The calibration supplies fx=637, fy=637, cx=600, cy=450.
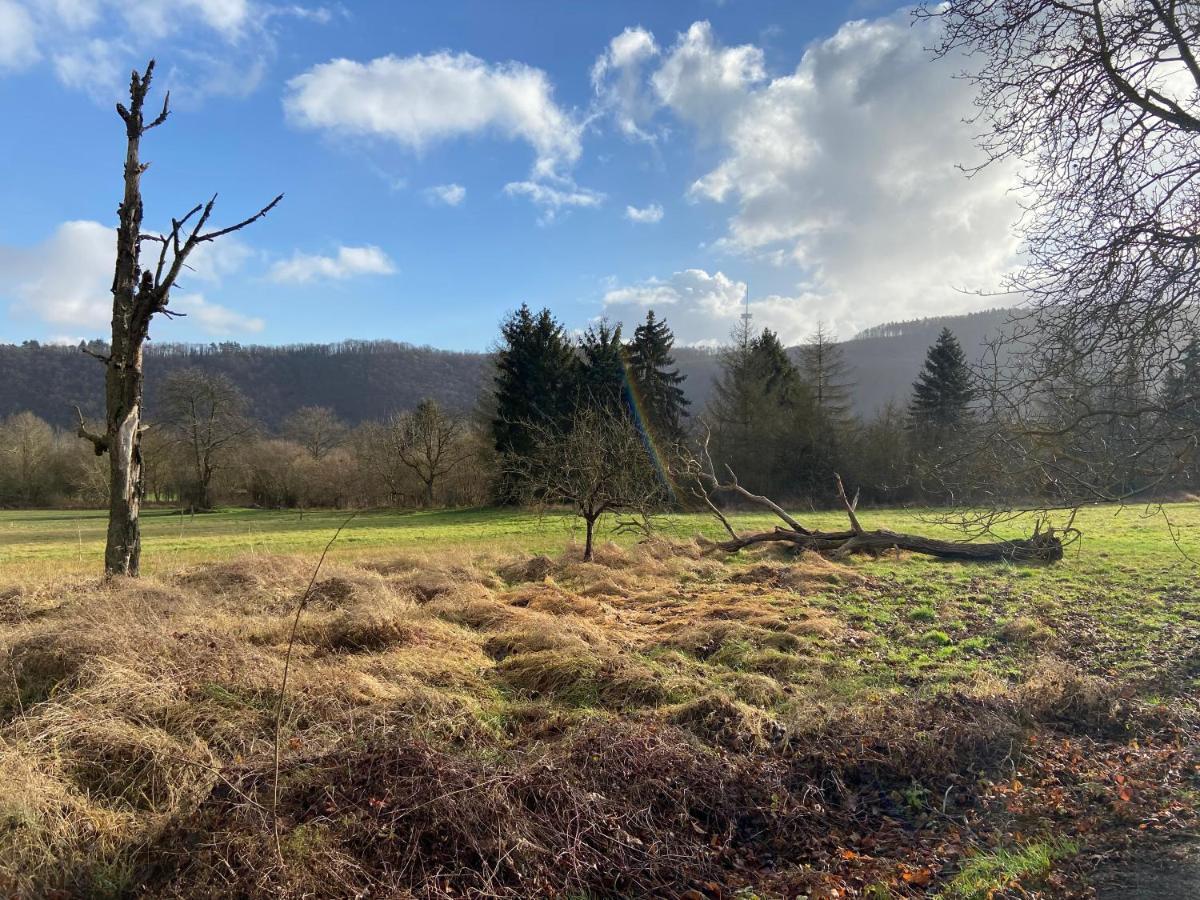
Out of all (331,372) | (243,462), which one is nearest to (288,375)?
(331,372)

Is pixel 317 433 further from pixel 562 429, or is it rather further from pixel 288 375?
pixel 288 375

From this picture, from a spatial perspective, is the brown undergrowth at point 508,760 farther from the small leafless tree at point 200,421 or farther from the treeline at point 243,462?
the small leafless tree at point 200,421

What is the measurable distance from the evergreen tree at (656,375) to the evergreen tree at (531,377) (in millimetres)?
4425

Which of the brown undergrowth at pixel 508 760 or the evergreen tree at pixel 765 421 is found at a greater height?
the evergreen tree at pixel 765 421

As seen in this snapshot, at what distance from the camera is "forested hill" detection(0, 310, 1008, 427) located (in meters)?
66.4

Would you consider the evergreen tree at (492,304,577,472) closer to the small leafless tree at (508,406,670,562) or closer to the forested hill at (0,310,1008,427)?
the small leafless tree at (508,406,670,562)

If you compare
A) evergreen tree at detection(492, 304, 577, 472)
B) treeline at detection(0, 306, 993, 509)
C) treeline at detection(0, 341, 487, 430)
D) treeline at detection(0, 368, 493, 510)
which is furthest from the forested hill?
evergreen tree at detection(492, 304, 577, 472)

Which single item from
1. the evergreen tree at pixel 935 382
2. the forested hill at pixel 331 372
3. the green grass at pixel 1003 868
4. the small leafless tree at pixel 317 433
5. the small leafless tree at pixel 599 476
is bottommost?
the green grass at pixel 1003 868

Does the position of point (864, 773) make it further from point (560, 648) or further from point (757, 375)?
point (757, 375)

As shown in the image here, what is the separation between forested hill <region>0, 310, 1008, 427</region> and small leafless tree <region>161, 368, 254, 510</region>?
21297mm

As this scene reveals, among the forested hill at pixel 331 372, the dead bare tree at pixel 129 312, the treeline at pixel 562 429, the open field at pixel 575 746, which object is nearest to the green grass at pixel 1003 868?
the open field at pixel 575 746

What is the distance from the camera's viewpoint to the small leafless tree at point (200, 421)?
4447 cm

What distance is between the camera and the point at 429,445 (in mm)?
41469

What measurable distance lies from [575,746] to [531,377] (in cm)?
3320
